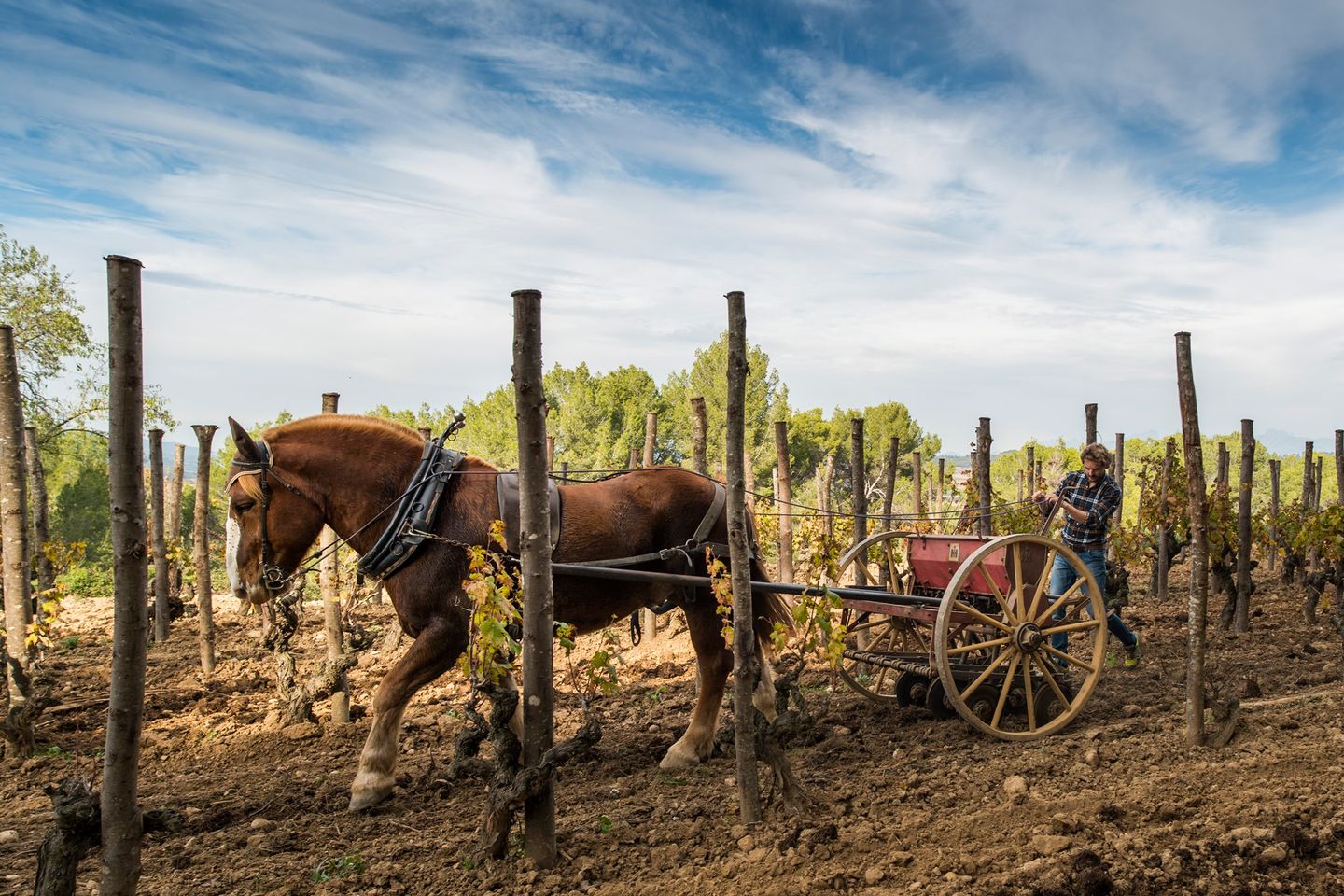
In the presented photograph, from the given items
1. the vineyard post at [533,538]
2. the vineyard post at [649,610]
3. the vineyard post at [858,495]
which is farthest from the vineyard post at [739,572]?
the vineyard post at [649,610]

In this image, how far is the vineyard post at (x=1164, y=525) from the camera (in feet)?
39.7

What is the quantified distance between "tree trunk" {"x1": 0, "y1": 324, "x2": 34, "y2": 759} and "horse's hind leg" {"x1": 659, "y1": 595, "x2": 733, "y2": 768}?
4443 mm

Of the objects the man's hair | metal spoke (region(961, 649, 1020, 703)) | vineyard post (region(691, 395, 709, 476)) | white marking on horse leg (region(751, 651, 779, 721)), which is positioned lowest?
white marking on horse leg (region(751, 651, 779, 721))

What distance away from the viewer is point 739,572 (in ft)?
13.1

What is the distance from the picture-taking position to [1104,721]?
19.5 ft

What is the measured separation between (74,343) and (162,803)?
81.1 feet

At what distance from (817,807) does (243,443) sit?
3.59m

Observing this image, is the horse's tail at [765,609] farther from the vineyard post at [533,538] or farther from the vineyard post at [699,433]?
the vineyard post at [699,433]

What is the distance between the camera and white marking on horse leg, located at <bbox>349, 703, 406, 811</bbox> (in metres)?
4.80

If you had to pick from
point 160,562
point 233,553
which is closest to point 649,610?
point 160,562

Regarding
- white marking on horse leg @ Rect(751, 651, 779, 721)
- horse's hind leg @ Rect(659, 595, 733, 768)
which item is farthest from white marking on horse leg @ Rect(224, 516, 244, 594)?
white marking on horse leg @ Rect(751, 651, 779, 721)

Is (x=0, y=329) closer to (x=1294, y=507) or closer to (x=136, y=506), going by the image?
(x=136, y=506)

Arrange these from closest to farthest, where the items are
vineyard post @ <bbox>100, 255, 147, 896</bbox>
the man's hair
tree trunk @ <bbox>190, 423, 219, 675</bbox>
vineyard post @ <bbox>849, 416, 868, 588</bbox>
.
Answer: vineyard post @ <bbox>100, 255, 147, 896</bbox> < the man's hair < vineyard post @ <bbox>849, 416, 868, 588</bbox> < tree trunk @ <bbox>190, 423, 219, 675</bbox>

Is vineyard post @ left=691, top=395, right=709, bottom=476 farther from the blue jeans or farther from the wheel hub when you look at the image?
the wheel hub
